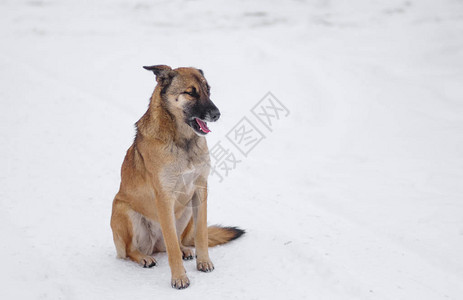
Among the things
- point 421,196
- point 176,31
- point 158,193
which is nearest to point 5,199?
point 158,193

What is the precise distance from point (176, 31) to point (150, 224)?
11.4 meters

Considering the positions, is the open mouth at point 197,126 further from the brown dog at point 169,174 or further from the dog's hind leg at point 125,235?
the dog's hind leg at point 125,235

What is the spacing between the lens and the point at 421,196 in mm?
5918

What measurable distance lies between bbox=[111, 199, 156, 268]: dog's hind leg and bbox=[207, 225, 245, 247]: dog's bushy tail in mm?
648

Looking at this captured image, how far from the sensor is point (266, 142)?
839cm

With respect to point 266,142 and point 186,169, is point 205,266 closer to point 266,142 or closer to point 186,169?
point 186,169

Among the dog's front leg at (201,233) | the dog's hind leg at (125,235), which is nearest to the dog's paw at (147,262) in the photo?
the dog's hind leg at (125,235)

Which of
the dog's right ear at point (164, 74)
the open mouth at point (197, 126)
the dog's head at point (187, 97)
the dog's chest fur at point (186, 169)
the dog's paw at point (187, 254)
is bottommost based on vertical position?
the dog's paw at point (187, 254)

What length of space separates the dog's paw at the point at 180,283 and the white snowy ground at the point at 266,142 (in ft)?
0.29

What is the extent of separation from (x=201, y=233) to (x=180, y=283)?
0.50 metres

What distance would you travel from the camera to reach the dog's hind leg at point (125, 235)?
4.15 meters

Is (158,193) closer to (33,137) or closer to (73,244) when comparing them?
(73,244)

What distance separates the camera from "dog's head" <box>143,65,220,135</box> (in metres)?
3.78

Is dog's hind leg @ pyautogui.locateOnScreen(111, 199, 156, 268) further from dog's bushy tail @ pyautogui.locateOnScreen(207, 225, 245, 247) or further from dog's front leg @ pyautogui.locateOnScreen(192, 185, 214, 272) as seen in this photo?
dog's bushy tail @ pyautogui.locateOnScreen(207, 225, 245, 247)
